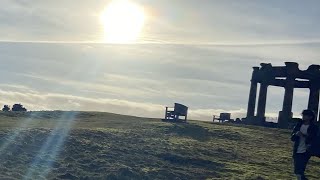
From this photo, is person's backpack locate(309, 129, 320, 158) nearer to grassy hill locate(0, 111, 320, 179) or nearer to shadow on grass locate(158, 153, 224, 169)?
grassy hill locate(0, 111, 320, 179)

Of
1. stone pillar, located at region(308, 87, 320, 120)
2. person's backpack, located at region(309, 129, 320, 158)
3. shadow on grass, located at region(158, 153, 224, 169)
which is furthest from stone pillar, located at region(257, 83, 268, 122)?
person's backpack, located at region(309, 129, 320, 158)

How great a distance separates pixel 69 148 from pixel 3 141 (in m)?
2.17

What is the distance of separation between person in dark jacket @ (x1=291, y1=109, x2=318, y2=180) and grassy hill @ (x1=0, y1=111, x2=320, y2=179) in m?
2.67

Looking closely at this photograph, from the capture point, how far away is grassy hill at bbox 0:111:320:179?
17.0 meters

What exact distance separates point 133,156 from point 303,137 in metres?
6.39

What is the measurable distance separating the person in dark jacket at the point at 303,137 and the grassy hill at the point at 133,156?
2.67 meters

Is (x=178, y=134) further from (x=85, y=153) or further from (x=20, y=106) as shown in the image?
(x=20, y=106)

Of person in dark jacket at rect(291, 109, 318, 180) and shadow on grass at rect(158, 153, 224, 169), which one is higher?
person in dark jacket at rect(291, 109, 318, 180)

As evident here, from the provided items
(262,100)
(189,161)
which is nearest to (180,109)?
(262,100)

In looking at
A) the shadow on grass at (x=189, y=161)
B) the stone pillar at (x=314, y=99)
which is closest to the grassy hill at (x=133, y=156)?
the shadow on grass at (x=189, y=161)

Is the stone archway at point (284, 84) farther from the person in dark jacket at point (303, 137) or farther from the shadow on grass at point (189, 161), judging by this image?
the person in dark jacket at point (303, 137)

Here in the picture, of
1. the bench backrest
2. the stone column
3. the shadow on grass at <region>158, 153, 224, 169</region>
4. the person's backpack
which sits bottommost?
the shadow on grass at <region>158, 153, 224, 169</region>

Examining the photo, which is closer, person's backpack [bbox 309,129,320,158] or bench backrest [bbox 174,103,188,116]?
person's backpack [bbox 309,129,320,158]

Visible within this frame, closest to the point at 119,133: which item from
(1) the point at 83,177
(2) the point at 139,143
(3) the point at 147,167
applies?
(2) the point at 139,143
